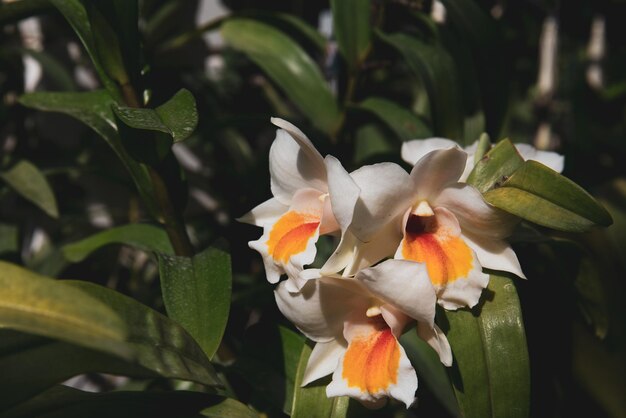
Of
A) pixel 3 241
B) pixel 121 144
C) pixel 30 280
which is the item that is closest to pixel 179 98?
pixel 121 144

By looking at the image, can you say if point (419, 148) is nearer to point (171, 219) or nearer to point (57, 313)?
point (171, 219)

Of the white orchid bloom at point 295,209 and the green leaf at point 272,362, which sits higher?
the white orchid bloom at point 295,209

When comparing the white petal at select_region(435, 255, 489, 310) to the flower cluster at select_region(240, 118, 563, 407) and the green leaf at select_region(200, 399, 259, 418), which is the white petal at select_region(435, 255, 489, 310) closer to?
the flower cluster at select_region(240, 118, 563, 407)

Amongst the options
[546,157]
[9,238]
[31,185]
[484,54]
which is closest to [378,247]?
[546,157]

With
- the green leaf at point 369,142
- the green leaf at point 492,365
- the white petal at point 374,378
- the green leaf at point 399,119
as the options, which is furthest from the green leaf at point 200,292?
the green leaf at point 369,142

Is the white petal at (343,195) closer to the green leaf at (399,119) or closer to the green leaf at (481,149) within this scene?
the green leaf at (481,149)

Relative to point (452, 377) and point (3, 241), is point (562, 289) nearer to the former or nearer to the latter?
point (452, 377)

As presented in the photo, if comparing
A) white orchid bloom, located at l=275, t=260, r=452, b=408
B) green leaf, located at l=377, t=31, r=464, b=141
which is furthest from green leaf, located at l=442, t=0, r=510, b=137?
white orchid bloom, located at l=275, t=260, r=452, b=408
